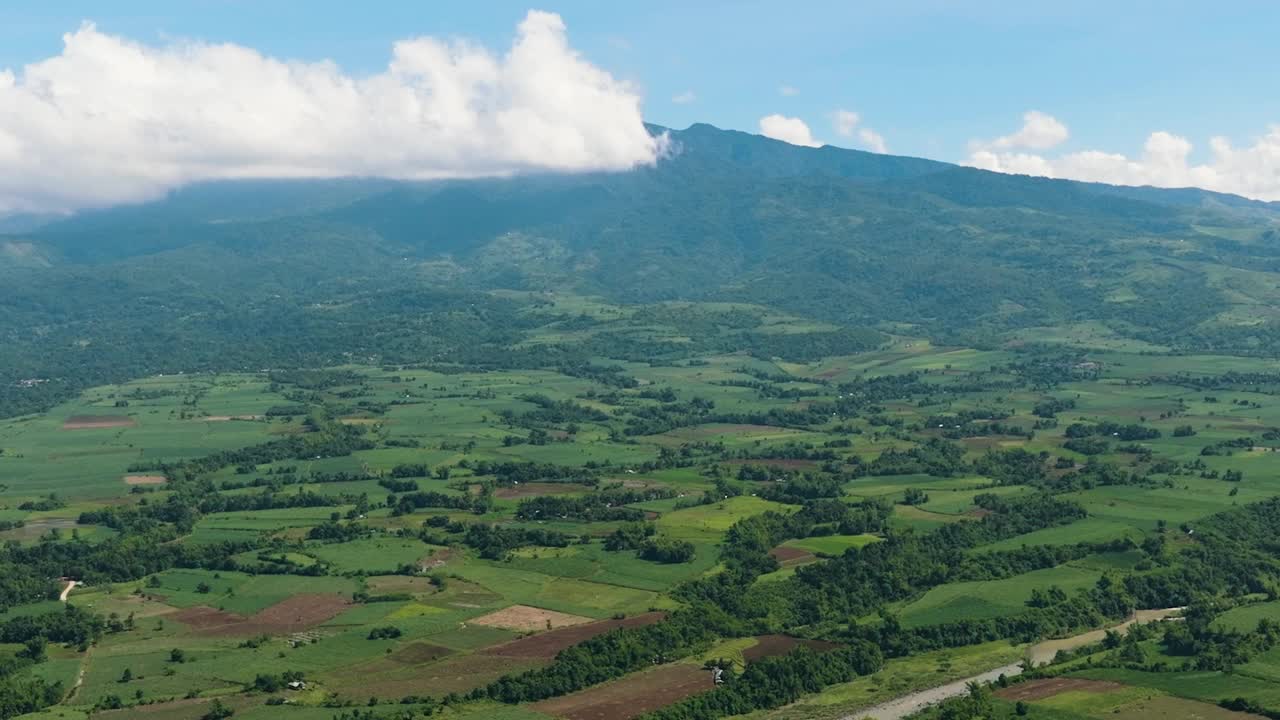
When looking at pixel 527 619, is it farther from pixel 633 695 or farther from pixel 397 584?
pixel 633 695

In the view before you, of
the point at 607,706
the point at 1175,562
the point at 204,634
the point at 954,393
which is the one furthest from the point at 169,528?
the point at 954,393

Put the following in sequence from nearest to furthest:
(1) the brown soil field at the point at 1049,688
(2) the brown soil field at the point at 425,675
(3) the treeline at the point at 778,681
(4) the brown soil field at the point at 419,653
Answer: (3) the treeline at the point at 778,681 < (1) the brown soil field at the point at 1049,688 < (2) the brown soil field at the point at 425,675 < (4) the brown soil field at the point at 419,653

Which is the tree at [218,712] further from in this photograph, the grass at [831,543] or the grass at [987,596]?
the grass at [831,543]

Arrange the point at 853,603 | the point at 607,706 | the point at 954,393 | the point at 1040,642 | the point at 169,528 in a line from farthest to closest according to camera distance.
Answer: the point at 954,393 → the point at 169,528 → the point at 853,603 → the point at 1040,642 → the point at 607,706

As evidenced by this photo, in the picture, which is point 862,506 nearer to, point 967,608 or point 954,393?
point 967,608

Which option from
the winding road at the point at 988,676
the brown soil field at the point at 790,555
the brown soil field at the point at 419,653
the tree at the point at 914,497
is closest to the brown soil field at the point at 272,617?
the brown soil field at the point at 419,653

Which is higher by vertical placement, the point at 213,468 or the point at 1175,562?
the point at 1175,562

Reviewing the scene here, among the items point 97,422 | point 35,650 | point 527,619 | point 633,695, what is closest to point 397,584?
point 527,619
